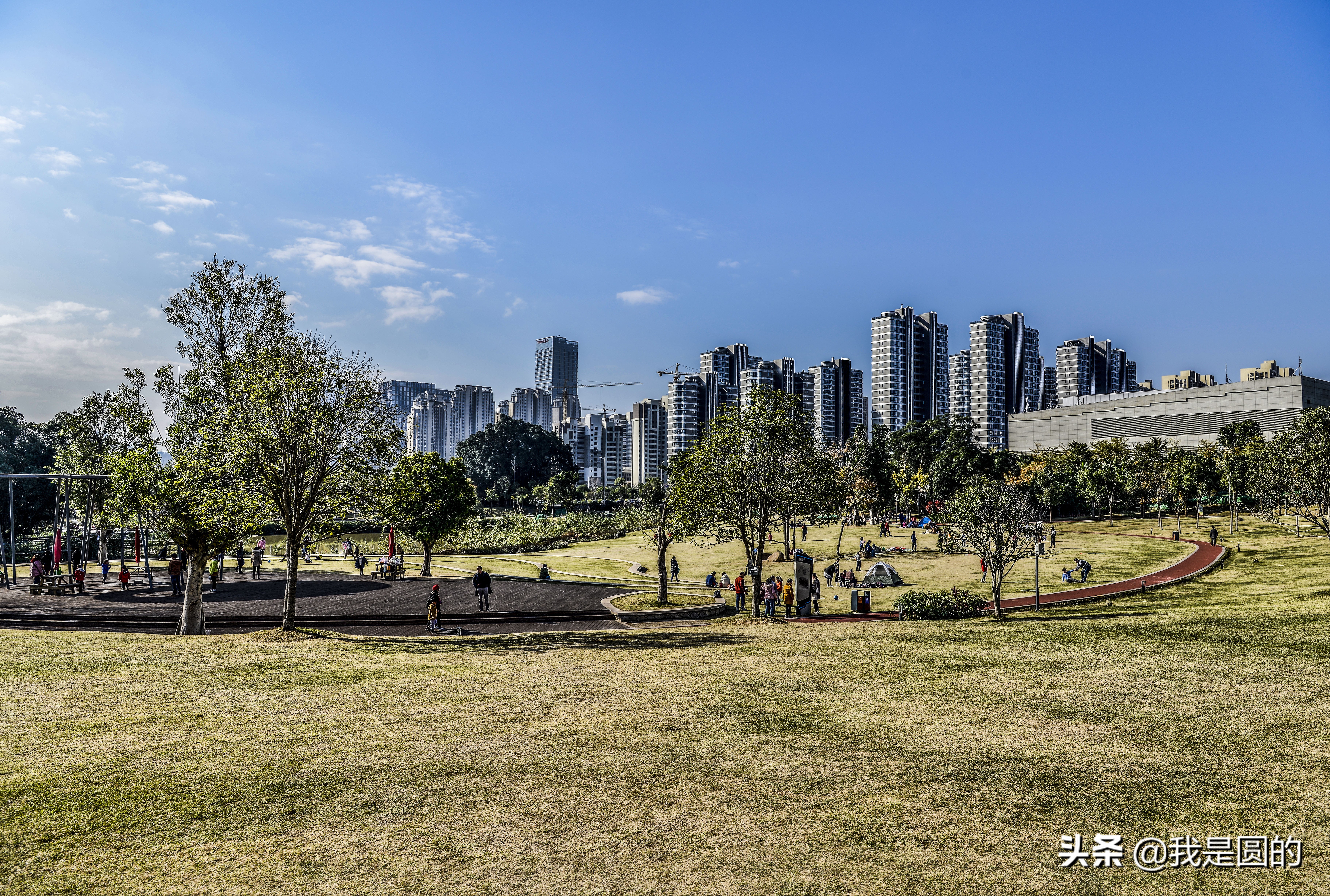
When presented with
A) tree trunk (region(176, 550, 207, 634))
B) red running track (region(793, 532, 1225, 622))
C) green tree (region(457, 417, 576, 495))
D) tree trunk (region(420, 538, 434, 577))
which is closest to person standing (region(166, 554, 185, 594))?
tree trunk (region(176, 550, 207, 634))

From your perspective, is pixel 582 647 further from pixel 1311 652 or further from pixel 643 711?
pixel 1311 652

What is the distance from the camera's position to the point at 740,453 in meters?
32.3

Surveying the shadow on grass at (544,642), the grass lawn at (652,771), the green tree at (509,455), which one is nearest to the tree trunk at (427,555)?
the shadow on grass at (544,642)

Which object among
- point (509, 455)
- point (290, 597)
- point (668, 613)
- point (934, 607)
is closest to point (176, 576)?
point (290, 597)

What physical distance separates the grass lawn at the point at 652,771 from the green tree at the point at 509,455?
13949cm

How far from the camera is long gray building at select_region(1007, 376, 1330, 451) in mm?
125062

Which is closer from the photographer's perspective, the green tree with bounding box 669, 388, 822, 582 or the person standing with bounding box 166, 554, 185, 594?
the green tree with bounding box 669, 388, 822, 582

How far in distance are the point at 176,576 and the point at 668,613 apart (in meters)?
23.7

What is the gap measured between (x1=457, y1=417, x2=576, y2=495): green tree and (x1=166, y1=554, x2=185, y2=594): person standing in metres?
118

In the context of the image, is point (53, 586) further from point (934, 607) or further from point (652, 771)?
point (934, 607)

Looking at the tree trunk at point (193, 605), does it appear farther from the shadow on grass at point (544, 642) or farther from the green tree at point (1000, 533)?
the green tree at point (1000, 533)

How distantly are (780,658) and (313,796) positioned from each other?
12.3 metres

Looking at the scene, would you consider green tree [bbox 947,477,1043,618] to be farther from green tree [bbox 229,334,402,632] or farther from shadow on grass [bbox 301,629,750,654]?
green tree [bbox 229,334,402,632]

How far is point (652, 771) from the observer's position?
32.8ft
